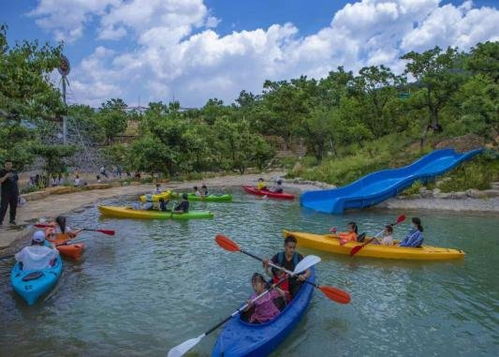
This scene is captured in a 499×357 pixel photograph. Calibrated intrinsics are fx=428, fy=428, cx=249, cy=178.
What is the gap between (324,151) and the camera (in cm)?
4622

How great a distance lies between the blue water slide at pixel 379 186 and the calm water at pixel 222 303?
5017 mm

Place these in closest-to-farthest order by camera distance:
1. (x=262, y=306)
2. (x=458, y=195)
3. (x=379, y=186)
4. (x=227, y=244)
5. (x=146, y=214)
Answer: (x=262, y=306)
(x=227, y=244)
(x=146, y=214)
(x=458, y=195)
(x=379, y=186)

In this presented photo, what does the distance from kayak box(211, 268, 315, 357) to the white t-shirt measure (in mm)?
5023

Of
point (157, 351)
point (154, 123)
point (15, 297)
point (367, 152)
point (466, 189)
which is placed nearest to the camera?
point (157, 351)

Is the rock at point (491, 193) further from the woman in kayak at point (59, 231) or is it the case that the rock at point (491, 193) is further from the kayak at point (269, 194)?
the woman in kayak at point (59, 231)

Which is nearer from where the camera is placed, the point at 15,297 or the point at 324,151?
the point at 15,297

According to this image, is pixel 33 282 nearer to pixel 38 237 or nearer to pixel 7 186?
pixel 38 237

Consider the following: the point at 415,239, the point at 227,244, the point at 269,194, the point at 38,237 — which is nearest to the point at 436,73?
the point at 269,194

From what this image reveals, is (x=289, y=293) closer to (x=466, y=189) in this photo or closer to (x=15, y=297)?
(x=15, y=297)

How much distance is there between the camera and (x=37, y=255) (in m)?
9.41

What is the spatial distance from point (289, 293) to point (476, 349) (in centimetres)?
321

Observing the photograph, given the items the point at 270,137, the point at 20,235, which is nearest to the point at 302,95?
the point at 270,137

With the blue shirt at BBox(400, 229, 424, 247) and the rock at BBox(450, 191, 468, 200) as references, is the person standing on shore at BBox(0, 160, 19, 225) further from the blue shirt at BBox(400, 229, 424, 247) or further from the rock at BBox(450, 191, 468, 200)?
the rock at BBox(450, 191, 468, 200)

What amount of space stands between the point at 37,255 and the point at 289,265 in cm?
557
